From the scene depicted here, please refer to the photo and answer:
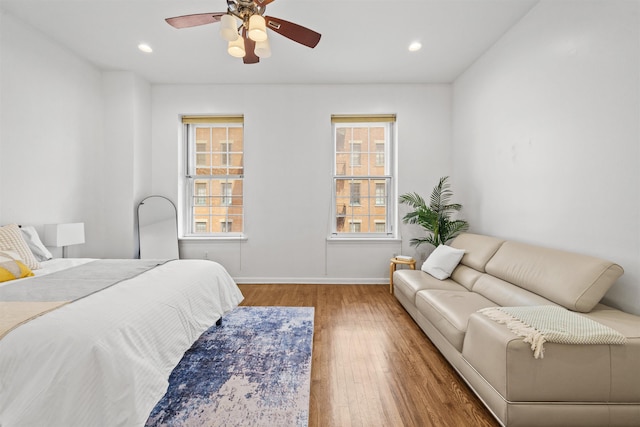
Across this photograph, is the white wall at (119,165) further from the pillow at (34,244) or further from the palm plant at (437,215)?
the palm plant at (437,215)

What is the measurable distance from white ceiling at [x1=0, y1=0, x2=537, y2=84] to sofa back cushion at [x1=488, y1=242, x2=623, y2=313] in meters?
A: 2.24

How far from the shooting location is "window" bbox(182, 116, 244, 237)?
4.44 metres

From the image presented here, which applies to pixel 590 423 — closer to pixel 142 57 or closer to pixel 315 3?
pixel 315 3

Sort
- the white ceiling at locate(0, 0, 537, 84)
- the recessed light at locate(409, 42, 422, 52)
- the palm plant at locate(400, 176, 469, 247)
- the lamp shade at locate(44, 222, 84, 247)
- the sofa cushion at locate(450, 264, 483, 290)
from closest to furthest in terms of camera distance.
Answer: the white ceiling at locate(0, 0, 537, 84) < the sofa cushion at locate(450, 264, 483, 290) < the lamp shade at locate(44, 222, 84, 247) < the recessed light at locate(409, 42, 422, 52) < the palm plant at locate(400, 176, 469, 247)

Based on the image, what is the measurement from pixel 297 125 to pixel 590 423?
4.01 m

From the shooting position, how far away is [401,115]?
4.20 meters

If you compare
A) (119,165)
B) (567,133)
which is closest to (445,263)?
(567,133)

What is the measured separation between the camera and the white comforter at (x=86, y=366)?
3.54ft

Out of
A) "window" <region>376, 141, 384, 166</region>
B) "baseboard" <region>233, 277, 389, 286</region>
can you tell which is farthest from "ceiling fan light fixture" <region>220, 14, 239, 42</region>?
"baseboard" <region>233, 277, 389, 286</region>

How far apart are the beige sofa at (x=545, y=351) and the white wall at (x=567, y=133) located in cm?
28

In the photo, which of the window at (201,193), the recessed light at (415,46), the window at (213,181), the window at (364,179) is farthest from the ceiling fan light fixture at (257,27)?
the window at (201,193)

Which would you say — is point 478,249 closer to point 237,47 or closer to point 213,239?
point 237,47

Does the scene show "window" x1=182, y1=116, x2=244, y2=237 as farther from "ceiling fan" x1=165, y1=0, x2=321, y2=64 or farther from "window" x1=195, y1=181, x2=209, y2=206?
"ceiling fan" x1=165, y1=0, x2=321, y2=64

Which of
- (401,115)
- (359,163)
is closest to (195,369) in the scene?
(359,163)
